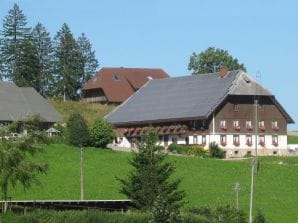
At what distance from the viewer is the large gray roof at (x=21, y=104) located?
3986 inches

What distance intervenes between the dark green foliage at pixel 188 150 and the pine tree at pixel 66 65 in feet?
134

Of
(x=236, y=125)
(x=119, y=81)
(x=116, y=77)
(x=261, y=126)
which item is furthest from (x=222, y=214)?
(x=116, y=77)

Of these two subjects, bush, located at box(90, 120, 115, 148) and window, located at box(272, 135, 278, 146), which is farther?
window, located at box(272, 135, 278, 146)

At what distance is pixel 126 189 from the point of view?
50.2 m

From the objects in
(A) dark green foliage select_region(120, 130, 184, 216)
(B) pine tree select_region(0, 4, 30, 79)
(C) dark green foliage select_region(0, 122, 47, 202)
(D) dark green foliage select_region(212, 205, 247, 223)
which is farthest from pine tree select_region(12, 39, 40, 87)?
(D) dark green foliage select_region(212, 205, 247, 223)

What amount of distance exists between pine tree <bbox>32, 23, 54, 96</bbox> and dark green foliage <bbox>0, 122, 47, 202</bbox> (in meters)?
78.5

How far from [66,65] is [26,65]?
918 centimetres

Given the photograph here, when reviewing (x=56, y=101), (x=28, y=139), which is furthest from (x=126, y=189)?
(x=56, y=101)

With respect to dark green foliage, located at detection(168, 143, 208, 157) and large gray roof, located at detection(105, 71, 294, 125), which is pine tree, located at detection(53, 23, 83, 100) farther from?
dark green foliage, located at detection(168, 143, 208, 157)

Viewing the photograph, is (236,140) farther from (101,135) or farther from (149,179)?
(149,179)

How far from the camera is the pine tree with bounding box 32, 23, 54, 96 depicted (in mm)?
127250

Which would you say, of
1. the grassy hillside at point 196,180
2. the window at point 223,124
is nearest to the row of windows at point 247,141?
the window at point 223,124

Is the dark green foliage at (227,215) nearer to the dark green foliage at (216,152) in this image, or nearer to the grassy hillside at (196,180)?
the grassy hillside at (196,180)

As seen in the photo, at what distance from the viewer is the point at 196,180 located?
69.5 meters
